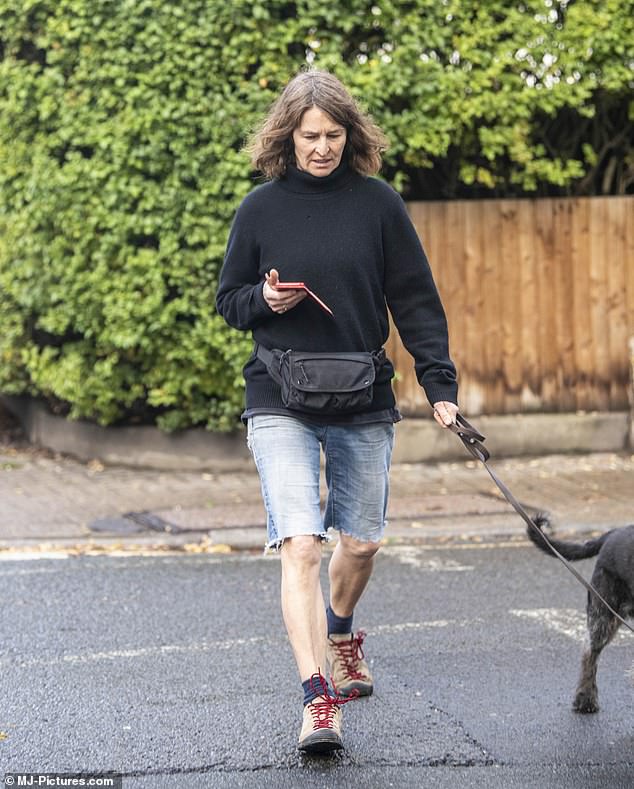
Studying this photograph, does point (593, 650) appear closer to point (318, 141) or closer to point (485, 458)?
point (485, 458)

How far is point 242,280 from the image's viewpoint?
464 centimetres

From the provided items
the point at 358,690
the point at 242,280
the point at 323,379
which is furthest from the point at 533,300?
the point at 323,379

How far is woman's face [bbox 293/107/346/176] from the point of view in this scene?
4438 millimetres

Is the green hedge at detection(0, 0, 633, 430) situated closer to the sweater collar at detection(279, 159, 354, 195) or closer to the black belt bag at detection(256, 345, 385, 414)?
the sweater collar at detection(279, 159, 354, 195)

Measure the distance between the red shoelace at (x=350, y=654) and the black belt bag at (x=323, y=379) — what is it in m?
1.07

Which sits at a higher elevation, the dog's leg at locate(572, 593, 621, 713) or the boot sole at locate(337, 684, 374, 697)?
the dog's leg at locate(572, 593, 621, 713)

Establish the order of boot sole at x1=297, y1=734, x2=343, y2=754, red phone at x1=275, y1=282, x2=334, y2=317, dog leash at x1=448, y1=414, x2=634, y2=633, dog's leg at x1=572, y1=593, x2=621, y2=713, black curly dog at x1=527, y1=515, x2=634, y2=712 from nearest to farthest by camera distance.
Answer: boot sole at x1=297, y1=734, x2=343, y2=754 → red phone at x1=275, y1=282, x2=334, y2=317 → dog leash at x1=448, y1=414, x2=634, y2=633 → black curly dog at x1=527, y1=515, x2=634, y2=712 → dog's leg at x1=572, y1=593, x2=621, y2=713

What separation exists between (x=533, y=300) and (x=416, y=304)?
6.98m

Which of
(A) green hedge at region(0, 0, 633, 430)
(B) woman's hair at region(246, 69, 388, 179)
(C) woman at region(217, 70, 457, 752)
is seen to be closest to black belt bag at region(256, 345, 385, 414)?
(C) woman at region(217, 70, 457, 752)

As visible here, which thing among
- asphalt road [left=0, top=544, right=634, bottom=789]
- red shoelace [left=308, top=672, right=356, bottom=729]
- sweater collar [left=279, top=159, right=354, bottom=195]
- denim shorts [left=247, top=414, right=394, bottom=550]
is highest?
sweater collar [left=279, top=159, right=354, bottom=195]

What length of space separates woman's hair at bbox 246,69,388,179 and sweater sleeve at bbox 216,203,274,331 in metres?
0.21

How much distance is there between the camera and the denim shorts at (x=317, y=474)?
4.41 m

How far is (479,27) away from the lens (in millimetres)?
10523

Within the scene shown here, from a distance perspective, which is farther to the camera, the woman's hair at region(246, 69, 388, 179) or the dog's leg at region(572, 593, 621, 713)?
the dog's leg at region(572, 593, 621, 713)
